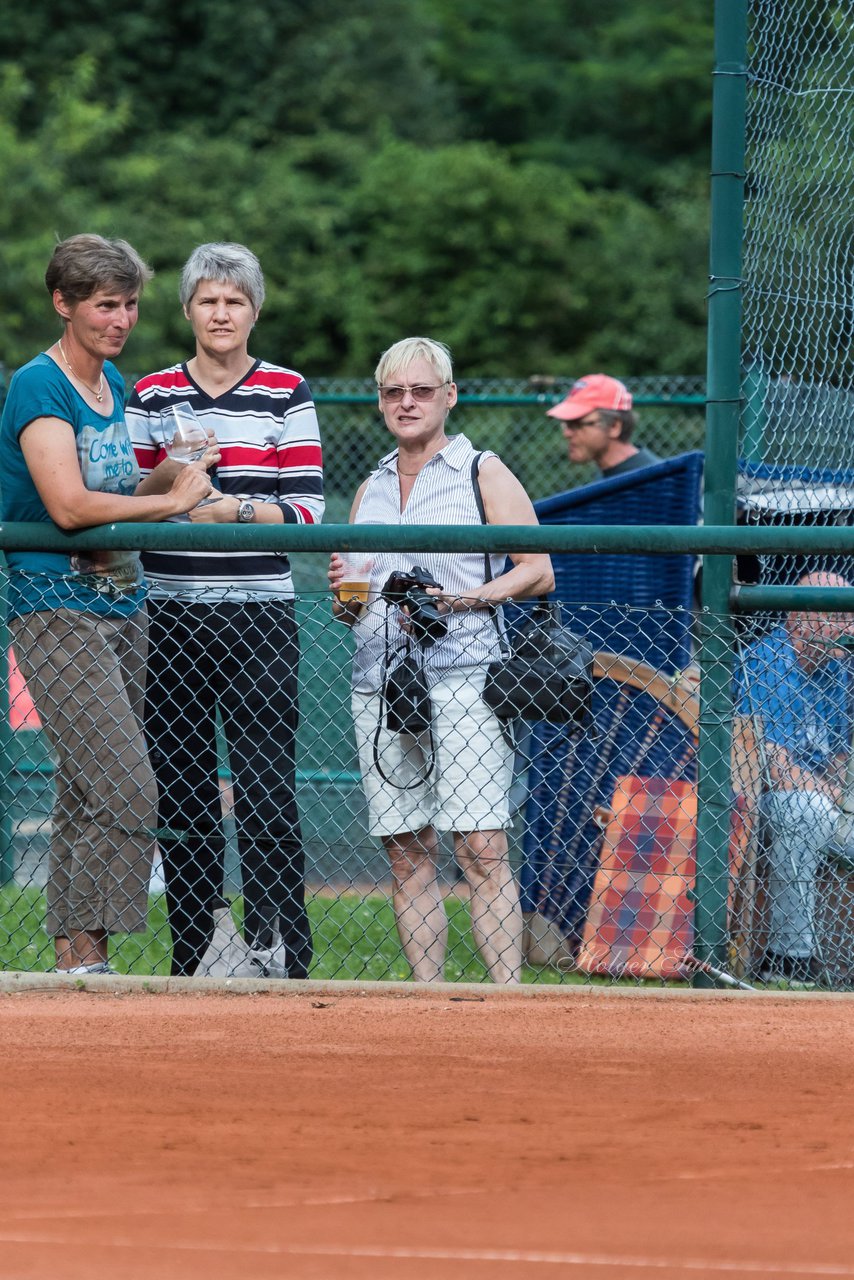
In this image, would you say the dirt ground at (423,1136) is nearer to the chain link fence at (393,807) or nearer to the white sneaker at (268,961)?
the white sneaker at (268,961)

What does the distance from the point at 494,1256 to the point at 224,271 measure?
9.89 feet

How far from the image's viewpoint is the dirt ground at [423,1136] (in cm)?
315

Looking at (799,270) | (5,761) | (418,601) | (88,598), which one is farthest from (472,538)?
(5,761)

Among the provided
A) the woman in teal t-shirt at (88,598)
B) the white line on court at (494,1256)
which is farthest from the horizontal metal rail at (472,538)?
the white line on court at (494,1256)

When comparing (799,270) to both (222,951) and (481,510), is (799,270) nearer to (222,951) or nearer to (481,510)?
(481,510)

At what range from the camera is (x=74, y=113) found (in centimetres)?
2427

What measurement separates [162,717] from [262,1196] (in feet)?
6.31

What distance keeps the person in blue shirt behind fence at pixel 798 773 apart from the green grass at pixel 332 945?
2.52 ft

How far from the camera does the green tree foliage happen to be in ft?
80.1

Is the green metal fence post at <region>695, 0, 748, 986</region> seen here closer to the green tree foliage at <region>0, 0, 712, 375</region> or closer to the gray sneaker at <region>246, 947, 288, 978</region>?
the gray sneaker at <region>246, 947, 288, 978</region>

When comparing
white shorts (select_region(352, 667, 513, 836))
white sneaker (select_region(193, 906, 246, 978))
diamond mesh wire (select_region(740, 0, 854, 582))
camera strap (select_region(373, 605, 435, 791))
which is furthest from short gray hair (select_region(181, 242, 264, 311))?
white sneaker (select_region(193, 906, 246, 978))

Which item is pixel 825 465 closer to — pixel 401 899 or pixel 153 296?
pixel 401 899

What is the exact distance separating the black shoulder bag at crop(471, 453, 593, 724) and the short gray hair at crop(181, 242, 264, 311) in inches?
50.4

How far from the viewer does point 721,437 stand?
5.10 metres
